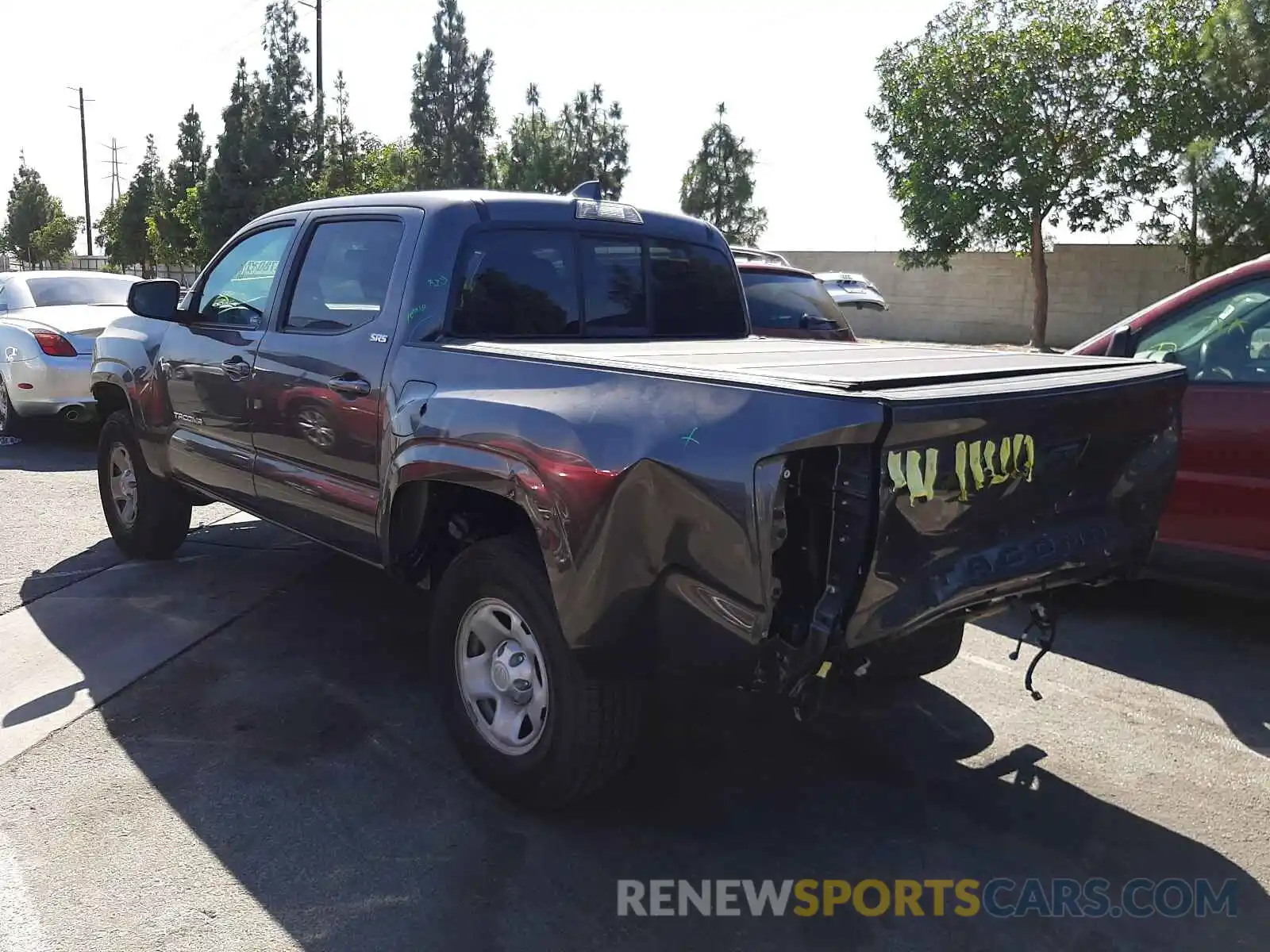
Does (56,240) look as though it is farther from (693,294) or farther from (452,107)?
(693,294)

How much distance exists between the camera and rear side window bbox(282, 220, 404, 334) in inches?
165

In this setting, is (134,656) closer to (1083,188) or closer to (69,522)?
(69,522)

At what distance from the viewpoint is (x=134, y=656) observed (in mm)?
4730

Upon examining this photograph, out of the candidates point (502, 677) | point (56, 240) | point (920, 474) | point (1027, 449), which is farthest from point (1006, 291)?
point (56, 240)

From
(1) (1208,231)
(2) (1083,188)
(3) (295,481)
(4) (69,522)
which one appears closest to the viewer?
(3) (295,481)

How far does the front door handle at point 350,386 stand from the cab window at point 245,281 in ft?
2.77

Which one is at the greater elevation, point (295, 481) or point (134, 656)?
point (295, 481)

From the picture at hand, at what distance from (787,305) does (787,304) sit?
13 millimetres

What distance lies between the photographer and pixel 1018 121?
22.3 metres

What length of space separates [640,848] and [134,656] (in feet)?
8.66

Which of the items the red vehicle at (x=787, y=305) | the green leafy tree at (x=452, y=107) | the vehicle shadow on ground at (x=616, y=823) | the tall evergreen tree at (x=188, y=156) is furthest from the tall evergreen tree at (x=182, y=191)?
the vehicle shadow on ground at (x=616, y=823)

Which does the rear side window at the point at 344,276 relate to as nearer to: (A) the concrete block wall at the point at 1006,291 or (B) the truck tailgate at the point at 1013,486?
(B) the truck tailgate at the point at 1013,486

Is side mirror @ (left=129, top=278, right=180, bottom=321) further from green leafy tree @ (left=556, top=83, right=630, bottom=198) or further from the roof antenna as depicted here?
green leafy tree @ (left=556, top=83, right=630, bottom=198)

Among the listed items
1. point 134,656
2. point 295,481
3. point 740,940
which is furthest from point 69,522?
point 740,940
